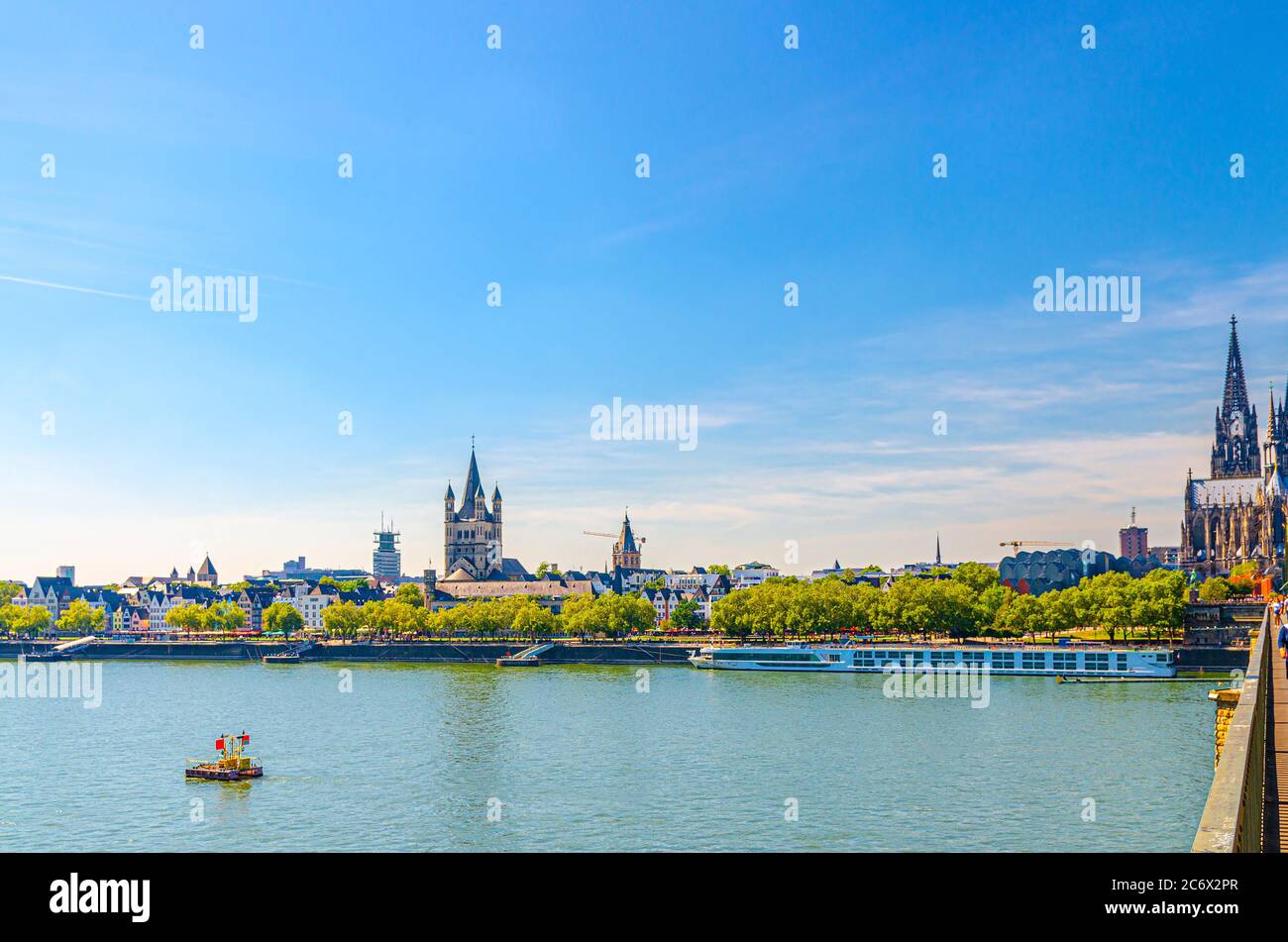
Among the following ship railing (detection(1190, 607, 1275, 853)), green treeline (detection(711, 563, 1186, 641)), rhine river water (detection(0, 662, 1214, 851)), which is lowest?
rhine river water (detection(0, 662, 1214, 851))

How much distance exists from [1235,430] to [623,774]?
103541mm

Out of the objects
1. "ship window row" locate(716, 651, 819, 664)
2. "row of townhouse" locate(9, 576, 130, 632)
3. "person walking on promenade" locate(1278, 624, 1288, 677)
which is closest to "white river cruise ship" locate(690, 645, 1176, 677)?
"ship window row" locate(716, 651, 819, 664)

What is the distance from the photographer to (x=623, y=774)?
26609 millimetres

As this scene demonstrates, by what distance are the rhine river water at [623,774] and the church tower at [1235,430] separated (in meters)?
71.7

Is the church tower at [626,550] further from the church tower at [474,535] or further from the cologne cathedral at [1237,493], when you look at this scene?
the cologne cathedral at [1237,493]

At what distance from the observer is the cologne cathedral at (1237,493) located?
337ft

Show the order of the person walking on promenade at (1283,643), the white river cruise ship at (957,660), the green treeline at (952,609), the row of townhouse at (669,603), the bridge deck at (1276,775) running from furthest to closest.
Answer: the row of townhouse at (669,603)
the green treeline at (952,609)
the white river cruise ship at (957,660)
the person walking on promenade at (1283,643)
the bridge deck at (1276,775)

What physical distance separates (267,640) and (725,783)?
72552 mm

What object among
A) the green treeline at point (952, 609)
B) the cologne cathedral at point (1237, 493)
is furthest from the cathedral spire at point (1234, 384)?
the green treeline at point (952, 609)

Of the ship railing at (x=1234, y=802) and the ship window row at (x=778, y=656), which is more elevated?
the ship railing at (x=1234, y=802)

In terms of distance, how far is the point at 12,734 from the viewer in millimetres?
36312

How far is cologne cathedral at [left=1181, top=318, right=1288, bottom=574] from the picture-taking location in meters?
103

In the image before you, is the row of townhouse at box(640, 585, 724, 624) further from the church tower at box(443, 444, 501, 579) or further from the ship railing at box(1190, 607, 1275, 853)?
the ship railing at box(1190, 607, 1275, 853)
